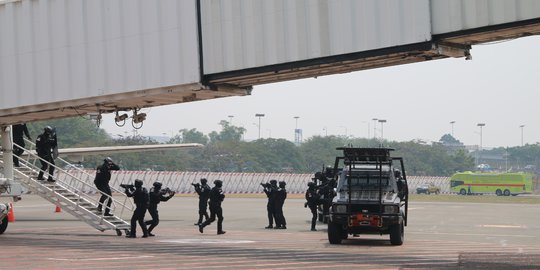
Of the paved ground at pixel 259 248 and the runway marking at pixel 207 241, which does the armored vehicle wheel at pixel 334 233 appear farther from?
the runway marking at pixel 207 241

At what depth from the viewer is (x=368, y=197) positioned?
24.1 meters

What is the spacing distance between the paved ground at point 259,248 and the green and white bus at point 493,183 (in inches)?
2903

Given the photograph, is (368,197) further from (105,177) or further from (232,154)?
(232,154)

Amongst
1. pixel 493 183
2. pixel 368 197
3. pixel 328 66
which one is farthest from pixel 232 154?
pixel 328 66

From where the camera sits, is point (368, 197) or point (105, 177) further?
point (105, 177)

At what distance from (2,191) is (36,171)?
2775 mm

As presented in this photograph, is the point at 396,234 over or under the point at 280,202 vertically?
under

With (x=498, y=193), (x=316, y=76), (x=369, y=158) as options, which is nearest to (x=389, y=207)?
(x=369, y=158)

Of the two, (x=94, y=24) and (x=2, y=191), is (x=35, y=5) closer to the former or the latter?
(x=94, y=24)

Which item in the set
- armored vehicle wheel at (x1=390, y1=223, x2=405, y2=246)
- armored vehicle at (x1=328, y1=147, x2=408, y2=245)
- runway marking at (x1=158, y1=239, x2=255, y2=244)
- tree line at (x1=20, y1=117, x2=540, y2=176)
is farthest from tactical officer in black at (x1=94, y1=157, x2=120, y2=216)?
tree line at (x1=20, y1=117, x2=540, y2=176)

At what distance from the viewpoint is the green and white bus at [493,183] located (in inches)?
4198

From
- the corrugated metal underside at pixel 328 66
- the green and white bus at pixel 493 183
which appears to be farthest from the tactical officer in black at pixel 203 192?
the green and white bus at pixel 493 183

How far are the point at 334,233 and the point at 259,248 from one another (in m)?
2.61

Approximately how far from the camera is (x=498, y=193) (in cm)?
10900
